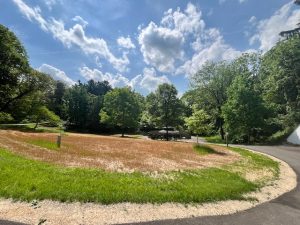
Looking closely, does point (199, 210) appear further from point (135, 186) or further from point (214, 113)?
point (214, 113)

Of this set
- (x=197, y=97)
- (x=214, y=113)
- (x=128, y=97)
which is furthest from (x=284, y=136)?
(x=128, y=97)

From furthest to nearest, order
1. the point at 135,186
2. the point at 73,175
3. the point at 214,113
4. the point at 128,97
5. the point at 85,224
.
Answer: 1. the point at 128,97
2. the point at 214,113
3. the point at 73,175
4. the point at 135,186
5. the point at 85,224

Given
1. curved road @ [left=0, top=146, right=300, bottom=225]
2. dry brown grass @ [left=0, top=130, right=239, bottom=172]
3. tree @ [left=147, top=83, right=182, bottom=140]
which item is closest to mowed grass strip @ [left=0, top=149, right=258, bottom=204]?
curved road @ [left=0, top=146, right=300, bottom=225]

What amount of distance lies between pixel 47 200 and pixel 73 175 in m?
2.87

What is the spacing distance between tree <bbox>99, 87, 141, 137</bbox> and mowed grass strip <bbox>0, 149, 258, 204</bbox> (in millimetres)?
47746

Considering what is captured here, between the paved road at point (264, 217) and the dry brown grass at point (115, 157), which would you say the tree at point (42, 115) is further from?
the paved road at point (264, 217)

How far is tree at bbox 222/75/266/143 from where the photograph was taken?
4175 centimetres

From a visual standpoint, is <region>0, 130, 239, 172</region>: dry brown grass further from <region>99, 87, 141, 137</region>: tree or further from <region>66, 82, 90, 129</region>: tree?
<region>66, 82, 90, 129</region>: tree

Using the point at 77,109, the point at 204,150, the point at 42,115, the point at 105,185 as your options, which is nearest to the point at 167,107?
the point at 77,109

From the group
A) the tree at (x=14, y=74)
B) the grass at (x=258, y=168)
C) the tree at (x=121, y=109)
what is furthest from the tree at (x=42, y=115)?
the grass at (x=258, y=168)

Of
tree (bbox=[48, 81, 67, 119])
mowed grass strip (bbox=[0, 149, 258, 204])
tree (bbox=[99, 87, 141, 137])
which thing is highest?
tree (bbox=[48, 81, 67, 119])

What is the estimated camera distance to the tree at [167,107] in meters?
66.4

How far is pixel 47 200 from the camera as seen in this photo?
894 centimetres

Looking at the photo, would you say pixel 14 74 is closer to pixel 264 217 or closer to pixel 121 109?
pixel 121 109
